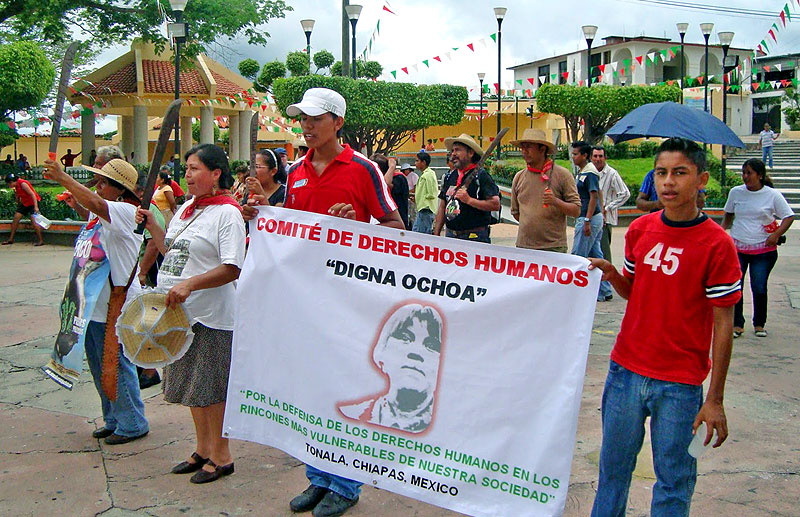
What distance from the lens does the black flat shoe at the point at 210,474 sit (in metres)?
4.25

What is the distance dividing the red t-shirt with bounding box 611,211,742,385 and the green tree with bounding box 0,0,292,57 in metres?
20.8

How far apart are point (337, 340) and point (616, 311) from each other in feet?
19.3

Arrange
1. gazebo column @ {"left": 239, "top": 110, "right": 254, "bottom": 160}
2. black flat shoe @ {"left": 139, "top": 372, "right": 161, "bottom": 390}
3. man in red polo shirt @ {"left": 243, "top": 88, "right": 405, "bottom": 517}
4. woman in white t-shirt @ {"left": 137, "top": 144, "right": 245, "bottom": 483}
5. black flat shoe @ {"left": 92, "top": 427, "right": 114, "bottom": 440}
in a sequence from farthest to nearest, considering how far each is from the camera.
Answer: gazebo column @ {"left": 239, "top": 110, "right": 254, "bottom": 160} → black flat shoe @ {"left": 139, "top": 372, "right": 161, "bottom": 390} → black flat shoe @ {"left": 92, "top": 427, "right": 114, "bottom": 440} → woman in white t-shirt @ {"left": 137, "top": 144, "right": 245, "bottom": 483} → man in red polo shirt @ {"left": 243, "top": 88, "right": 405, "bottom": 517}

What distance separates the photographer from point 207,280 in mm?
4031

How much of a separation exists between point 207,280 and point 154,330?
362 mm

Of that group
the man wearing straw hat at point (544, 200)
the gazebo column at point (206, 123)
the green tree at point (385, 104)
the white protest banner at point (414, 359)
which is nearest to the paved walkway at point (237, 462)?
the white protest banner at point (414, 359)

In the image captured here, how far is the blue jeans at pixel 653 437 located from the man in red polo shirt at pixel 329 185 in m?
1.33

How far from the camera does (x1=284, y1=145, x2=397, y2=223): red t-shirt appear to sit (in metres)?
3.99

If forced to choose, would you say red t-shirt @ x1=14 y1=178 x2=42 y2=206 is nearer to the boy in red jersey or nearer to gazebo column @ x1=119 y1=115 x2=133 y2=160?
the boy in red jersey

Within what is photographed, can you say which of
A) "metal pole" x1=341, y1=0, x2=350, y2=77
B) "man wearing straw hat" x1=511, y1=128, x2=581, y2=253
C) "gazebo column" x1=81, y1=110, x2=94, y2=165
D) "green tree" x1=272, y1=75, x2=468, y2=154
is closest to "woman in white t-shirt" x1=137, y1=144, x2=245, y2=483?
"man wearing straw hat" x1=511, y1=128, x2=581, y2=253

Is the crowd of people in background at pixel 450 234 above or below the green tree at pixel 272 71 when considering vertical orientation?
below

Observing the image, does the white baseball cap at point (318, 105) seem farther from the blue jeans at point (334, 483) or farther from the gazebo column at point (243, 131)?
the gazebo column at point (243, 131)

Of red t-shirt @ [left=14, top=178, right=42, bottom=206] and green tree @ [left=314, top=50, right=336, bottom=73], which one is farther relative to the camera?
green tree @ [left=314, top=50, right=336, bottom=73]

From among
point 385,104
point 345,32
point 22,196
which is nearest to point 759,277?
point 345,32
